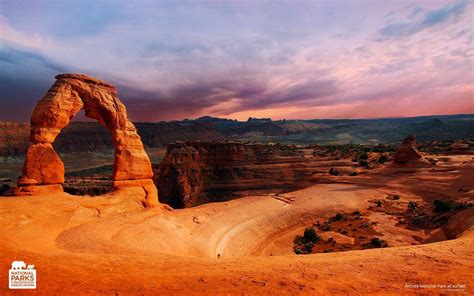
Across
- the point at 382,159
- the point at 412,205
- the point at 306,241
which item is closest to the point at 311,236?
the point at 306,241

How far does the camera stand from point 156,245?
1429 centimetres

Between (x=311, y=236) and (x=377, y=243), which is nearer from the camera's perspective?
(x=377, y=243)

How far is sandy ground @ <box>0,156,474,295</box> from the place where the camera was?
6.77 meters

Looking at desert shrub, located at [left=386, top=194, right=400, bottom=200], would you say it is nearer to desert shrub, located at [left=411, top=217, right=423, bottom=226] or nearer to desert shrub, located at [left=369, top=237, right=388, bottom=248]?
desert shrub, located at [left=411, top=217, right=423, bottom=226]

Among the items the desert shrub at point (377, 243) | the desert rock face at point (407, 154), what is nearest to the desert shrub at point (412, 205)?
the desert shrub at point (377, 243)

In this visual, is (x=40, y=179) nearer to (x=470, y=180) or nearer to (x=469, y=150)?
(x=470, y=180)

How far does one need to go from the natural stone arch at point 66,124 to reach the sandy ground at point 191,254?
140cm

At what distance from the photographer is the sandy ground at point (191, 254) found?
6766mm

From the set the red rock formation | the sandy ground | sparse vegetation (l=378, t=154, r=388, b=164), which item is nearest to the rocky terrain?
the sandy ground

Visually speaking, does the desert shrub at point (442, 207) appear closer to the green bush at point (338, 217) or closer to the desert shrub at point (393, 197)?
the desert shrub at point (393, 197)

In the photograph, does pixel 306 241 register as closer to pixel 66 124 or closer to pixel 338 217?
pixel 338 217

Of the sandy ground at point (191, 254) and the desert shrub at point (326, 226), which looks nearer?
the sandy ground at point (191, 254)

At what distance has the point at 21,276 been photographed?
6.80 meters

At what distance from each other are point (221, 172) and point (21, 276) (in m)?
49.3
